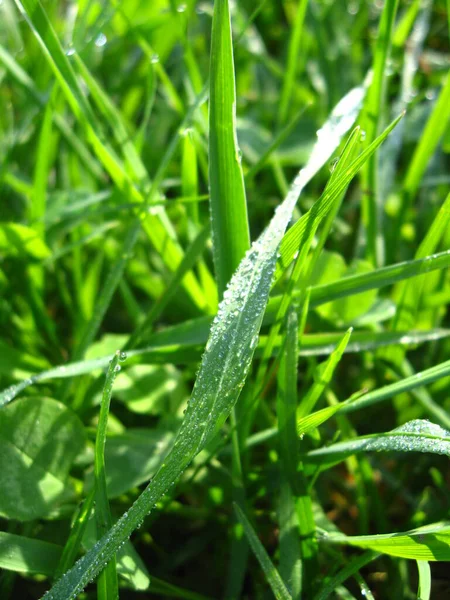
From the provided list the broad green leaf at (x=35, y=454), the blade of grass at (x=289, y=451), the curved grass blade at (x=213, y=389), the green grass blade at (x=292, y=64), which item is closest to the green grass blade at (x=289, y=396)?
the blade of grass at (x=289, y=451)

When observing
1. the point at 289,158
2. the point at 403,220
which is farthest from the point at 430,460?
the point at 289,158

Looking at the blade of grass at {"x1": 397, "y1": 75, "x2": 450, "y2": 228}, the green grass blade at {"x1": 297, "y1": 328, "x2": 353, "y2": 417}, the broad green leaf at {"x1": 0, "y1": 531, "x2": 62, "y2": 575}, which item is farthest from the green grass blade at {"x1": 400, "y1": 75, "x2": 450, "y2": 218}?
the broad green leaf at {"x1": 0, "y1": 531, "x2": 62, "y2": 575}

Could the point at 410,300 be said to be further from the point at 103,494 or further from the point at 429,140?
the point at 103,494

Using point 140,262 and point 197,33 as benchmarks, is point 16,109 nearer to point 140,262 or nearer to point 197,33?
point 197,33

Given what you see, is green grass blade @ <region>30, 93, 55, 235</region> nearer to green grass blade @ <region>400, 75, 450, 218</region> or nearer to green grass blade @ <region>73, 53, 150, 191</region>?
green grass blade @ <region>73, 53, 150, 191</region>

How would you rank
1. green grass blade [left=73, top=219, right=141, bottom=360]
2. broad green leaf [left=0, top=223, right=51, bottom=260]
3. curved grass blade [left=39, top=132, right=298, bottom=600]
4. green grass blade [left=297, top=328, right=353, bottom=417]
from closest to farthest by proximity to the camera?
curved grass blade [left=39, top=132, right=298, bottom=600]
green grass blade [left=297, top=328, right=353, bottom=417]
green grass blade [left=73, top=219, right=141, bottom=360]
broad green leaf [left=0, top=223, right=51, bottom=260]
